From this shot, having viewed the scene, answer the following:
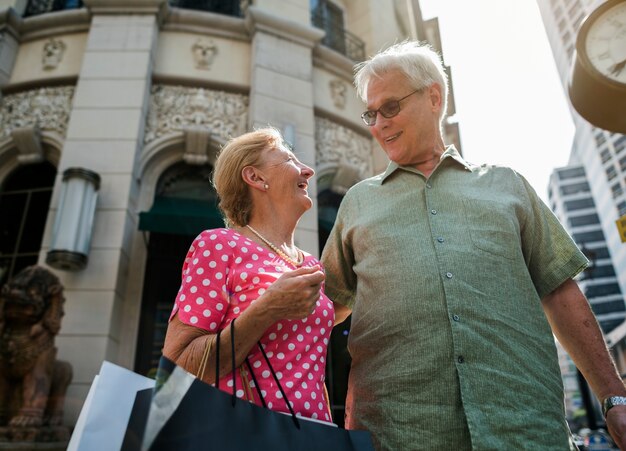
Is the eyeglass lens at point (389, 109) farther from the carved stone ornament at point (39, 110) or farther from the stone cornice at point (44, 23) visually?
the stone cornice at point (44, 23)

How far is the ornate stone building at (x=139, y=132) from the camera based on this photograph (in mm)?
6395

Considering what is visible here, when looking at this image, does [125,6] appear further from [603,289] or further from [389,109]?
[603,289]

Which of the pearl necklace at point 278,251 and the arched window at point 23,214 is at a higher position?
the arched window at point 23,214

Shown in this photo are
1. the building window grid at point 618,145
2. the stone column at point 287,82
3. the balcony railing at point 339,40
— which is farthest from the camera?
the building window grid at point 618,145

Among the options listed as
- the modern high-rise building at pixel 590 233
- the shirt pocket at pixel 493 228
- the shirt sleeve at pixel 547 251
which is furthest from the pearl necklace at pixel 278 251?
the modern high-rise building at pixel 590 233

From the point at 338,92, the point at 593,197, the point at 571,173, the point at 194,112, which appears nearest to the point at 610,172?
the point at 593,197

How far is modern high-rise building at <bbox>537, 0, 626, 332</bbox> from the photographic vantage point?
186 ft

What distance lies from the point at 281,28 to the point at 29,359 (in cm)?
727

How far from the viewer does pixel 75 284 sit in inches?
243

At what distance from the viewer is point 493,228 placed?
1.72m

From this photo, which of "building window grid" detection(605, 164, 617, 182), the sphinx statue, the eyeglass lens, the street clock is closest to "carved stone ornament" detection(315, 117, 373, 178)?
the sphinx statue

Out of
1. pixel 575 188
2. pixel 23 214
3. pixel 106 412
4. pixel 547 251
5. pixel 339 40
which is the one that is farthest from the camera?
pixel 575 188

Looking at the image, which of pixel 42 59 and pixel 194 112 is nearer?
pixel 194 112

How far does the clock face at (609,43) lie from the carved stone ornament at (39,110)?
25.8ft
